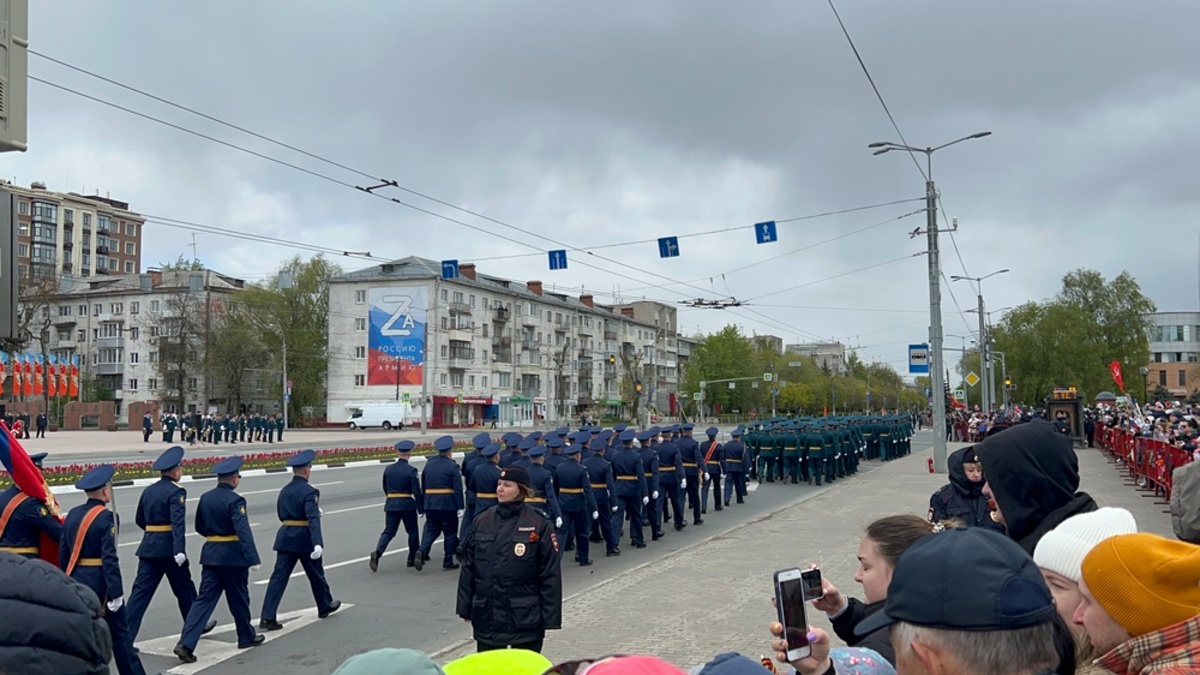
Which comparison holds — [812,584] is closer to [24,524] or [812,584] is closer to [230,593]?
[24,524]

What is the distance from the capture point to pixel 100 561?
713 cm

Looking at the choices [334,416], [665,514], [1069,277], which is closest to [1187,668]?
[665,514]

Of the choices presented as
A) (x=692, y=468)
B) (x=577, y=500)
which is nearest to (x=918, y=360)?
(x=692, y=468)

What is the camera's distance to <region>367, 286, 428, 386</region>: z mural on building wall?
74.1 m

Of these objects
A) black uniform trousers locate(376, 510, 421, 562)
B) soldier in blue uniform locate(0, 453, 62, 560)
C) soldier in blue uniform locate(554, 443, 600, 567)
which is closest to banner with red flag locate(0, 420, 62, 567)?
soldier in blue uniform locate(0, 453, 62, 560)

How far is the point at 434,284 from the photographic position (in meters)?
76.0

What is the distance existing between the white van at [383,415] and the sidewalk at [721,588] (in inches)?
2090

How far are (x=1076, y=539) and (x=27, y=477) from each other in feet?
23.8

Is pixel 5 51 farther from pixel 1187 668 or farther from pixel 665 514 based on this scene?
pixel 665 514

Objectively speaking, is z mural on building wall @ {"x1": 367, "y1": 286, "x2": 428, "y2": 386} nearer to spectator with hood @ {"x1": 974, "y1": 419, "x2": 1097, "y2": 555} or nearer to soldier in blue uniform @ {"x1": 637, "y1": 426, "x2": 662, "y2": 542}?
soldier in blue uniform @ {"x1": 637, "y1": 426, "x2": 662, "y2": 542}

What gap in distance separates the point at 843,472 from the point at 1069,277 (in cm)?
5040

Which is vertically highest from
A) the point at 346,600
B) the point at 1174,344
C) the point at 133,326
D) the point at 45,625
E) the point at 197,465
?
the point at 133,326

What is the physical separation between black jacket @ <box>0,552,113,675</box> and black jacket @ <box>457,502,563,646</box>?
443 cm

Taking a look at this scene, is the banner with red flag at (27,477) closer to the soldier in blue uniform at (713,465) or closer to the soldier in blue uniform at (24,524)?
the soldier in blue uniform at (24,524)
